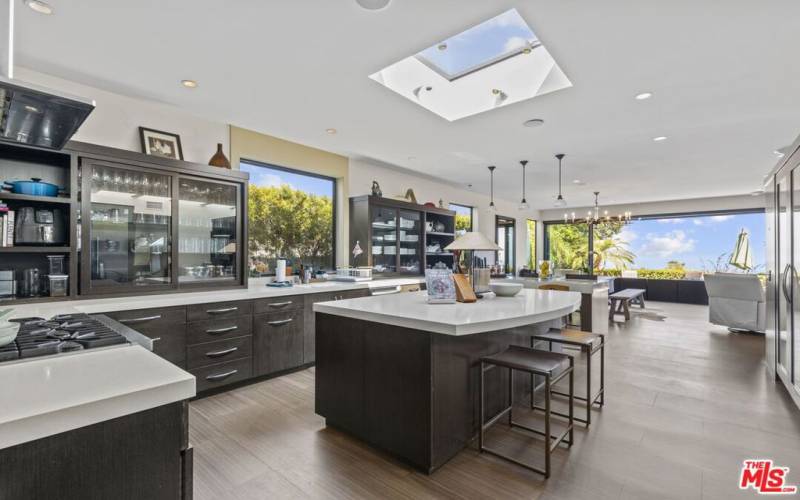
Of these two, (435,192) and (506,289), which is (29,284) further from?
(435,192)

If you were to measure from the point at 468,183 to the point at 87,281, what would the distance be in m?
5.77

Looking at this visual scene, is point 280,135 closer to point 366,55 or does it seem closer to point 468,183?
point 366,55

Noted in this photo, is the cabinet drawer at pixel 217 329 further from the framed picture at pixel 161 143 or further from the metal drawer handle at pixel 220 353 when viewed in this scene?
the framed picture at pixel 161 143

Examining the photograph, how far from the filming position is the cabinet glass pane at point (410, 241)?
5.76m

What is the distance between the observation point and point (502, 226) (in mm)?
9375

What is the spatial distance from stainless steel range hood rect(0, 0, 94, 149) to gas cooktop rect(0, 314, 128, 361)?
83 centimetres

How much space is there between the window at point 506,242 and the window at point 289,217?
516 centimetres

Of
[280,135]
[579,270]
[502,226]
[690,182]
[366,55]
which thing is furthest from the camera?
[579,270]

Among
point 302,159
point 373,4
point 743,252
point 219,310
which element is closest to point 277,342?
point 219,310

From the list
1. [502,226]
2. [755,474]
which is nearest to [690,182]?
[502,226]

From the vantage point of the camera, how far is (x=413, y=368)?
208 cm

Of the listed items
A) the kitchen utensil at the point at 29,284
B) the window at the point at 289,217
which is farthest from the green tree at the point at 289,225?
the kitchen utensil at the point at 29,284

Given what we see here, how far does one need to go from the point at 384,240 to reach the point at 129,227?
3.10 metres

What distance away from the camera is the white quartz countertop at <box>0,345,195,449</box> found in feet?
2.53
